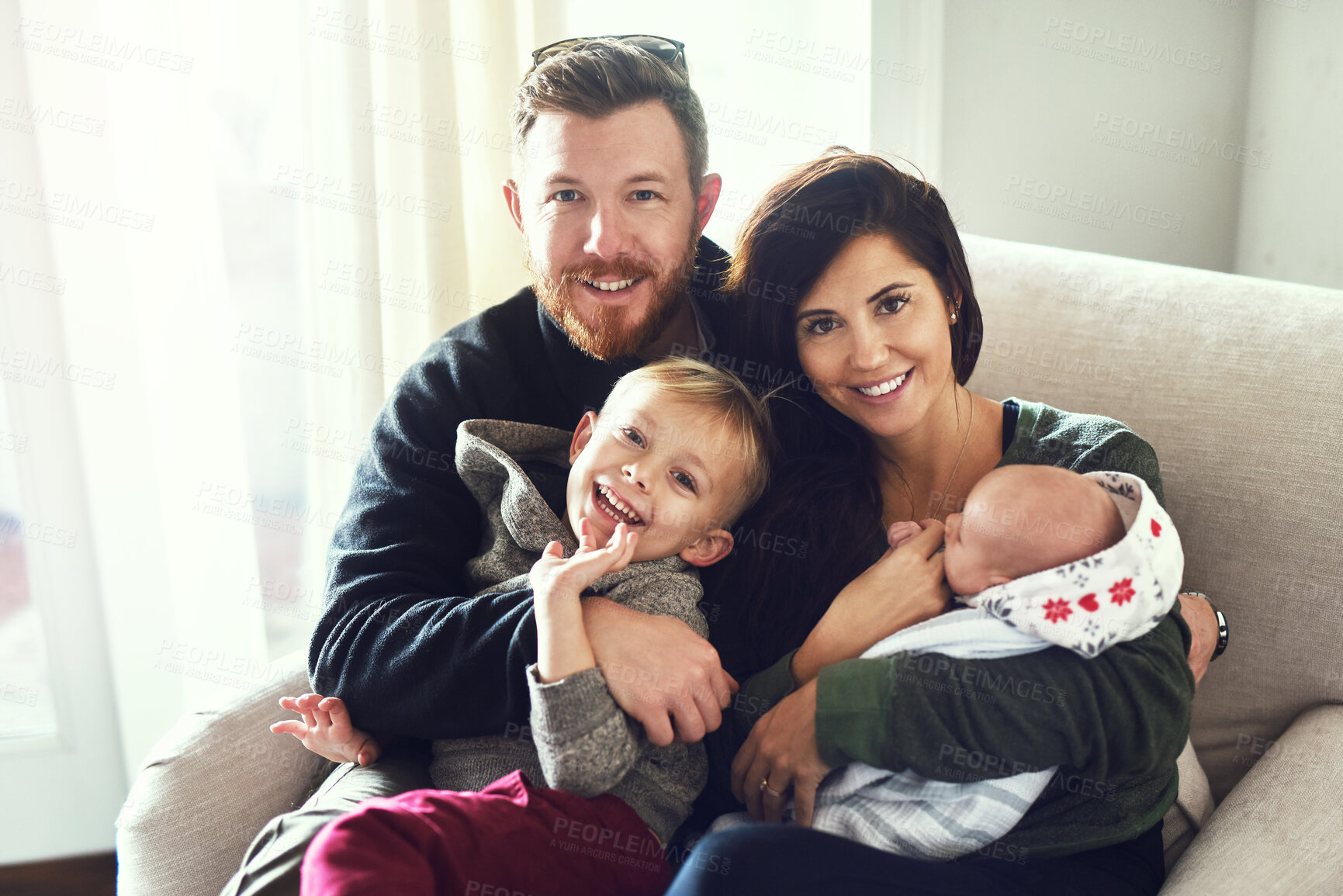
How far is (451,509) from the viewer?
58.1 inches

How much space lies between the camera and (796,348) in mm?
1407

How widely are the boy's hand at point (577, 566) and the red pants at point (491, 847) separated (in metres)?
0.22

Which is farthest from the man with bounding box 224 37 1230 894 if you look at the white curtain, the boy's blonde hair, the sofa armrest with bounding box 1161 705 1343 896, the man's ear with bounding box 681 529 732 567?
the sofa armrest with bounding box 1161 705 1343 896

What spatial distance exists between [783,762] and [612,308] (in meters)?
0.76

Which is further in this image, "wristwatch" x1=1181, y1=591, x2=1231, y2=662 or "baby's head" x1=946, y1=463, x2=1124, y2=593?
Answer: "wristwatch" x1=1181, y1=591, x2=1231, y2=662

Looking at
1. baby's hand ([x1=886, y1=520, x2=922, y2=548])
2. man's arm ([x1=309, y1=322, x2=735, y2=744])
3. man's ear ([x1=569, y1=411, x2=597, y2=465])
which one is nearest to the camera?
man's arm ([x1=309, y1=322, x2=735, y2=744])

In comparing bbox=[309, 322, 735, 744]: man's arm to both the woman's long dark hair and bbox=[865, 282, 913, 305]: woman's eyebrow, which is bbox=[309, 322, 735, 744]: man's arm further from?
bbox=[865, 282, 913, 305]: woman's eyebrow

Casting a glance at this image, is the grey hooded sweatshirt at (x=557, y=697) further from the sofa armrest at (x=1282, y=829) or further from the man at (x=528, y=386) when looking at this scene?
the sofa armrest at (x=1282, y=829)

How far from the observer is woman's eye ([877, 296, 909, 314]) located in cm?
133

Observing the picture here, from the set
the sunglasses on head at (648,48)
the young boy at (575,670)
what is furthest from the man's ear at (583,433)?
the sunglasses on head at (648,48)

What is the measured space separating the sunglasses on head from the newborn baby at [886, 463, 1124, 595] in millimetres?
921

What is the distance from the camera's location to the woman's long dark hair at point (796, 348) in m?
1.34

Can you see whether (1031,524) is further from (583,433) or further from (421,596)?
(421,596)

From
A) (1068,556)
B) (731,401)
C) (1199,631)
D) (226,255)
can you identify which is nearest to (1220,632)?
(1199,631)
